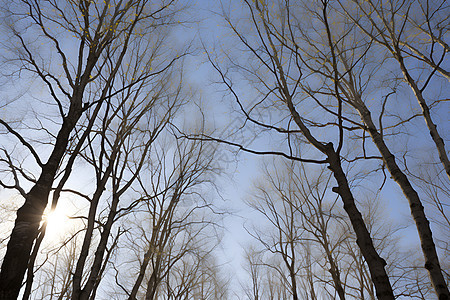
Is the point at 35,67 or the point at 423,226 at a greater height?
the point at 35,67

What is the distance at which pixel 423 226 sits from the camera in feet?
10.2

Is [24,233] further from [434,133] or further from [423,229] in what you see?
[434,133]

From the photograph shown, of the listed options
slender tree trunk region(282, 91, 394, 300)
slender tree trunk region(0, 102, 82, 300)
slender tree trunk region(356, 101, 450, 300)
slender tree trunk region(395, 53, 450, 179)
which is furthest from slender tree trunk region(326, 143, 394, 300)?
slender tree trunk region(395, 53, 450, 179)

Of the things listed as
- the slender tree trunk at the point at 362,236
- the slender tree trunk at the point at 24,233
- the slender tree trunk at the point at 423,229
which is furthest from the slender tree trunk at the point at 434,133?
the slender tree trunk at the point at 24,233

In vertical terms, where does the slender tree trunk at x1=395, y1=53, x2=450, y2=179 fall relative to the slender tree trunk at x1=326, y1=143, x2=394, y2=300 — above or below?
above

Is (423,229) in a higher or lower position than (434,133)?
lower

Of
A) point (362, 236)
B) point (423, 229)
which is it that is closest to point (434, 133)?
point (423, 229)

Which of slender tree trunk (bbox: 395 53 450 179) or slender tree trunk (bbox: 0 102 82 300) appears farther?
slender tree trunk (bbox: 395 53 450 179)

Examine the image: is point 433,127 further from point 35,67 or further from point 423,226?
point 35,67

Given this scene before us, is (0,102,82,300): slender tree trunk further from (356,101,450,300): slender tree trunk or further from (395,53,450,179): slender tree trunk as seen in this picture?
(395,53,450,179): slender tree trunk

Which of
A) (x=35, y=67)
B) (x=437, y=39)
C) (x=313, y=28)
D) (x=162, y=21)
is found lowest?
(x=35, y=67)

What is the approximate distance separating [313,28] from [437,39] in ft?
9.10

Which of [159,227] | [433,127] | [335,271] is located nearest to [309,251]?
[335,271]

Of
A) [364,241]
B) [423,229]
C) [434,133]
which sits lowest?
[364,241]
